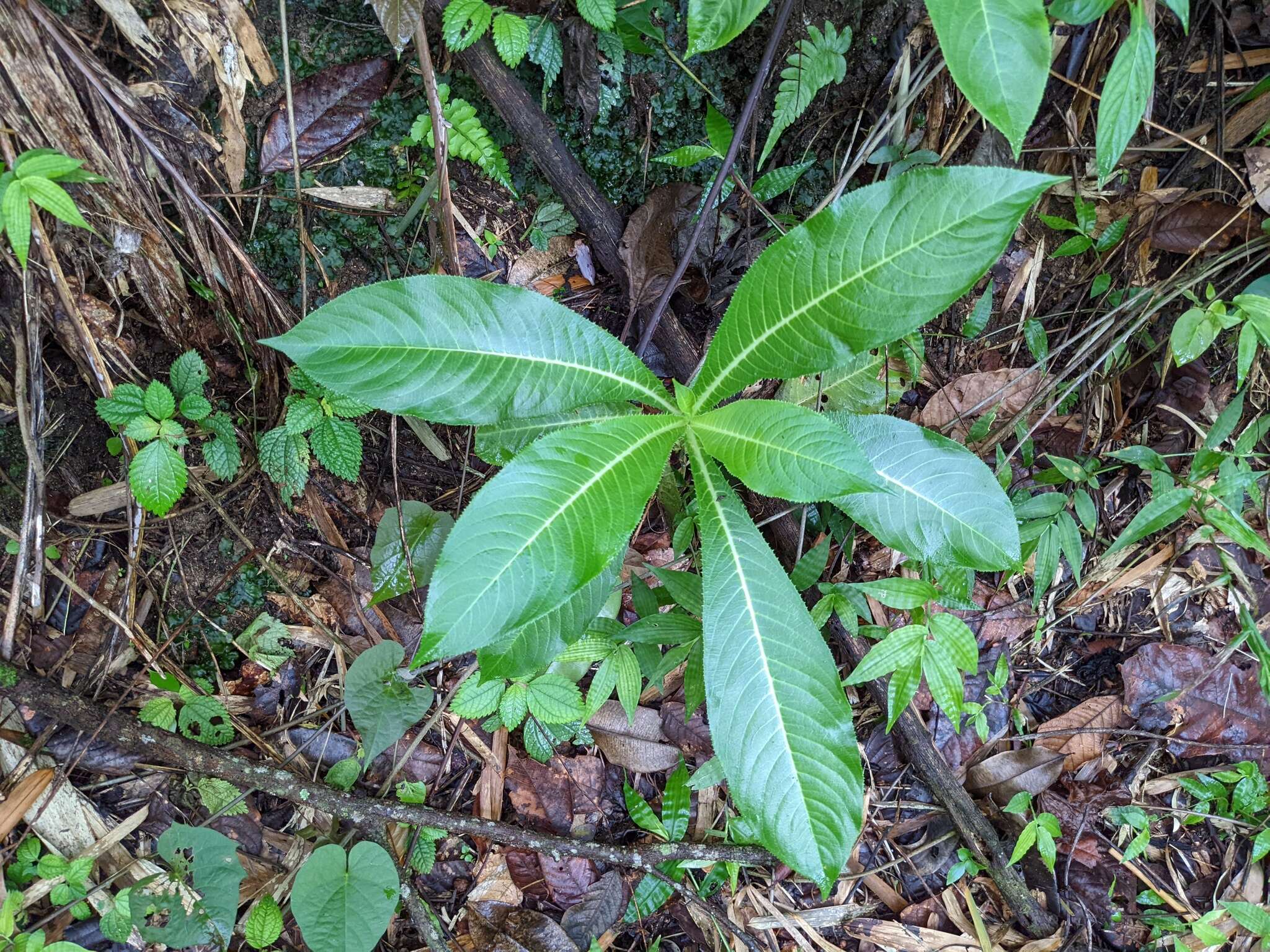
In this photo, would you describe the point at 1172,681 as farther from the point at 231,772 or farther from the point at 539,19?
the point at 231,772

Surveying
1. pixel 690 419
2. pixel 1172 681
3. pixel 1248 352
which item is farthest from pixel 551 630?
pixel 1172 681

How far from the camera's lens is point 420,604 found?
2348 millimetres

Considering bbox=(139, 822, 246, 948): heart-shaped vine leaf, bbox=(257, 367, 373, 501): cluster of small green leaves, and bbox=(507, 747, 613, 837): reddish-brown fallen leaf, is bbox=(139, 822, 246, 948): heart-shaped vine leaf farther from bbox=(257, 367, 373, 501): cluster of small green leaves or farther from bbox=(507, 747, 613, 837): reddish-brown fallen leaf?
bbox=(257, 367, 373, 501): cluster of small green leaves

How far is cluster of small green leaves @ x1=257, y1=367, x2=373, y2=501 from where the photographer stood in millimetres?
2098

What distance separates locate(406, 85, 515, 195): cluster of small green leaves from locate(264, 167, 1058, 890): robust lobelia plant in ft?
2.40

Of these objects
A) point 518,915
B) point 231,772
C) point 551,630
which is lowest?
point 518,915

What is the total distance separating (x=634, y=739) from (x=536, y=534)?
140 centimetres

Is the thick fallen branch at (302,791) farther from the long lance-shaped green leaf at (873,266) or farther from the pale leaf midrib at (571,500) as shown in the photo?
the long lance-shaped green leaf at (873,266)

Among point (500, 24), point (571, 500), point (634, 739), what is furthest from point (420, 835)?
point (500, 24)

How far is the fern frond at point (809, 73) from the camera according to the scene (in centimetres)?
208

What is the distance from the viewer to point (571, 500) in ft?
4.73

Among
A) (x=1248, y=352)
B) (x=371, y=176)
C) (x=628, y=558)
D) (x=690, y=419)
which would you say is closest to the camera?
(x=690, y=419)

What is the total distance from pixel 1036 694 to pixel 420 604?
2.22 m

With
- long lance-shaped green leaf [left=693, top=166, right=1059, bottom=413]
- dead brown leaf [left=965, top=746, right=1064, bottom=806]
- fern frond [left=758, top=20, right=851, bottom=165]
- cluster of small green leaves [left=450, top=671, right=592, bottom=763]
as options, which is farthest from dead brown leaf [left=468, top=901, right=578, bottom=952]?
fern frond [left=758, top=20, right=851, bottom=165]
